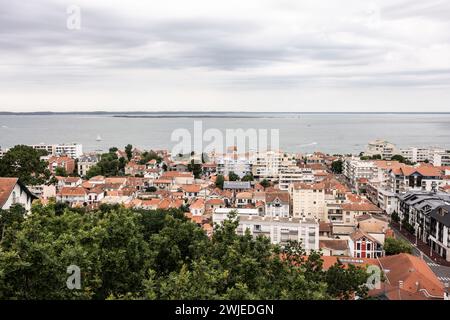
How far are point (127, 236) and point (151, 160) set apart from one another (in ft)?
→ 95.8

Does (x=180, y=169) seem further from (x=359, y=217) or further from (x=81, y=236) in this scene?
(x=81, y=236)

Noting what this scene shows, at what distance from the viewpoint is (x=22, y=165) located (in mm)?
10531

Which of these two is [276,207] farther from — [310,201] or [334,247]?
[334,247]

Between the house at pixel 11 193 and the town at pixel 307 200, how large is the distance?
0.01m

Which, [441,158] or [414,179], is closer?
[414,179]

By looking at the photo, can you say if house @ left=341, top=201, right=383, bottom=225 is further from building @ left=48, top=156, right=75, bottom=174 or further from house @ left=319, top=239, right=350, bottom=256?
building @ left=48, top=156, right=75, bottom=174

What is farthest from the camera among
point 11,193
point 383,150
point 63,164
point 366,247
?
point 383,150

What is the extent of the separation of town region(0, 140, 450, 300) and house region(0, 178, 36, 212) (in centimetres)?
1

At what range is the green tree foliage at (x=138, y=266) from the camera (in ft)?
9.64

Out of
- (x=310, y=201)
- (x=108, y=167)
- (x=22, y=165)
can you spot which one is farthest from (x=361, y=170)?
(x=22, y=165)

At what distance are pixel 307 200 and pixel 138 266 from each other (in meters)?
15.5

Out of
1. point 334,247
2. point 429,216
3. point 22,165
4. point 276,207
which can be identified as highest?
point 22,165

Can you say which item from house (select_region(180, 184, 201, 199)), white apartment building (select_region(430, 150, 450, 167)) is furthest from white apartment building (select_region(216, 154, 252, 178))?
white apartment building (select_region(430, 150, 450, 167))
